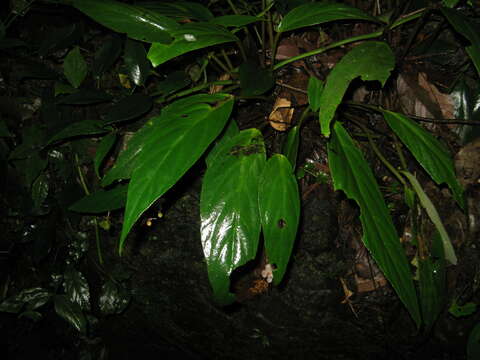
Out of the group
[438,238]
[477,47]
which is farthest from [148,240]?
[477,47]

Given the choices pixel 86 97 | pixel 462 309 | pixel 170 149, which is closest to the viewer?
pixel 170 149

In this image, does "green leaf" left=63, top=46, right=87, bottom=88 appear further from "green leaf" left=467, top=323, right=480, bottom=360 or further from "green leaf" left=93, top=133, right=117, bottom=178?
"green leaf" left=467, top=323, right=480, bottom=360

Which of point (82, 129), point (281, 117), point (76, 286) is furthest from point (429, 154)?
point (76, 286)

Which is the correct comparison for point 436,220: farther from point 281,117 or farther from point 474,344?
point 281,117

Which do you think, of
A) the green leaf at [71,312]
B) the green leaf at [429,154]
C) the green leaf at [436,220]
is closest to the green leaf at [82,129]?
the green leaf at [71,312]

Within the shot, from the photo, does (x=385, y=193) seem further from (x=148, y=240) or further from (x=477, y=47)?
(x=148, y=240)

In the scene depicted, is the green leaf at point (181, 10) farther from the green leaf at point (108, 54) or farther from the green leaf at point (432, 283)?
the green leaf at point (432, 283)

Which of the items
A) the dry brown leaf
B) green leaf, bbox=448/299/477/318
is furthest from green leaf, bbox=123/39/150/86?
green leaf, bbox=448/299/477/318
